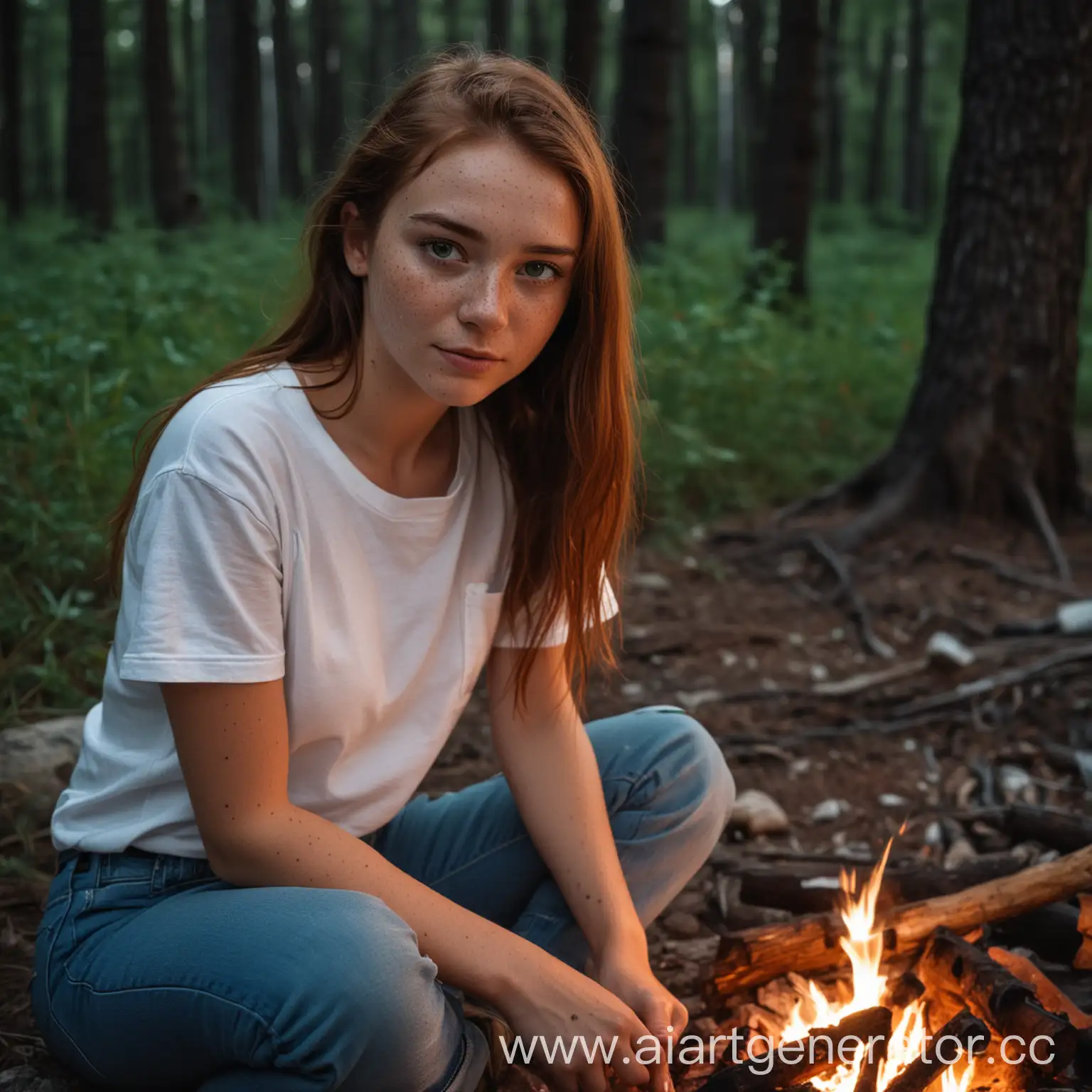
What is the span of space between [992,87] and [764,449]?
2159 millimetres

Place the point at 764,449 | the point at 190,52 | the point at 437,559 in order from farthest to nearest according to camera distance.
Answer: the point at 190,52, the point at 764,449, the point at 437,559

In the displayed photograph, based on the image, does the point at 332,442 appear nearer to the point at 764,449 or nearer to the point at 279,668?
the point at 279,668

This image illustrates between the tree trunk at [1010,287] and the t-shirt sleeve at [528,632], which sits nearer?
the t-shirt sleeve at [528,632]

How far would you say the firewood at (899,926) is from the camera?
221cm

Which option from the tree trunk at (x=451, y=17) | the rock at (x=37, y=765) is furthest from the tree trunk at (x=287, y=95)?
the rock at (x=37, y=765)

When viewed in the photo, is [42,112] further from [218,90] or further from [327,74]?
[327,74]

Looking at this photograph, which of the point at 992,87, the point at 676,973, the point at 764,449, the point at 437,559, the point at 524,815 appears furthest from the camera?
the point at 764,449

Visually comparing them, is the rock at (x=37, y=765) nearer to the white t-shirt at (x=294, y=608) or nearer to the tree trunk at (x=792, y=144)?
the white t-shirt at (x=294, y=608)

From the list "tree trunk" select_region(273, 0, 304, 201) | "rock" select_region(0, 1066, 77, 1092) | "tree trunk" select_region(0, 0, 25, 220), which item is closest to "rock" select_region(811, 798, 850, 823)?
"rock" select_region(0, 1066, 77, 1092)

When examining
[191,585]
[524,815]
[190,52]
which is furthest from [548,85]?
[190,52]

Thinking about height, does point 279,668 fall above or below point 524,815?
above

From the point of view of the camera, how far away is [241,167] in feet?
53.6

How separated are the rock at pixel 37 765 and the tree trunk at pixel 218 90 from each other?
18265mm

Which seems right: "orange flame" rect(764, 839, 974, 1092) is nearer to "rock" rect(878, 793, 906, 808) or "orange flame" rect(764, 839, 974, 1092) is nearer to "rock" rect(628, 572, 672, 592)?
"rock" rect(878, 793, 906, 808)
